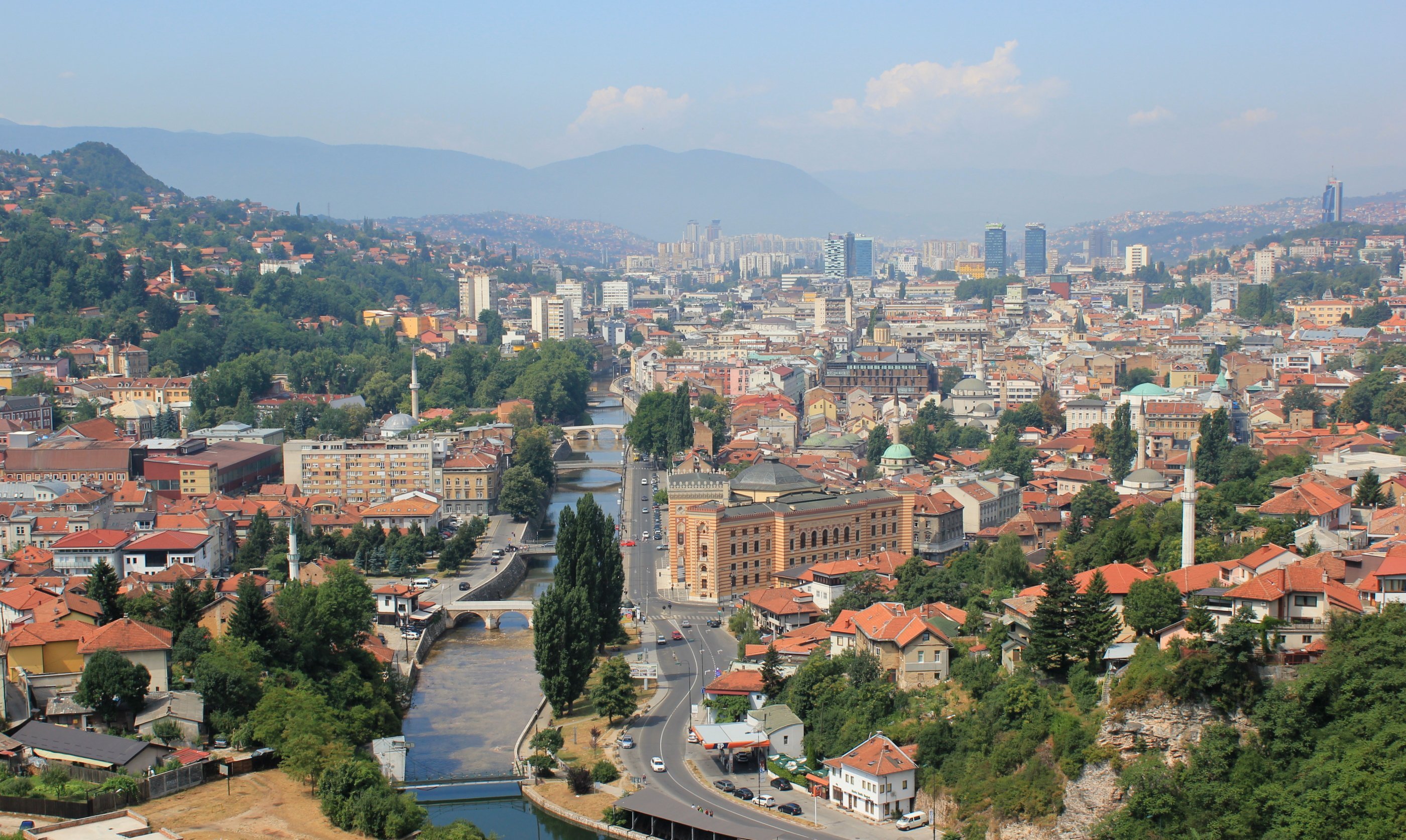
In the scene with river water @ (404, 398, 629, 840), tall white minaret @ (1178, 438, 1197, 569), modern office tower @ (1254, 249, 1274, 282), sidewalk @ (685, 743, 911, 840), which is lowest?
river water @ (404, 398, 629, 840)

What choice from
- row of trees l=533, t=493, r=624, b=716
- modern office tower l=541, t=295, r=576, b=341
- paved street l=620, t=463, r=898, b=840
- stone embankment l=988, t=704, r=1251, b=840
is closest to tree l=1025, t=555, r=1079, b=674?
stone embankment l=988, t=704, r=1251, b=840

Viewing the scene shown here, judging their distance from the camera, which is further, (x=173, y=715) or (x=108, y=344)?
(x=108, y=344)


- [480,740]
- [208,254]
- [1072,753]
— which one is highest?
[208,254]

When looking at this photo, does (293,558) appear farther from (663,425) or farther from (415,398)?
(415,398)

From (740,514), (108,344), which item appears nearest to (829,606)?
(740,514)

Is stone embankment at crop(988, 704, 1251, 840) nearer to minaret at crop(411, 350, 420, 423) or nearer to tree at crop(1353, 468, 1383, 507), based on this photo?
tree at crop(1353, 468, 1383, 507)

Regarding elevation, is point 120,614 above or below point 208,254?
below

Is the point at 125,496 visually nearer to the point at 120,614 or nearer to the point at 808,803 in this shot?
the point at 120,614
